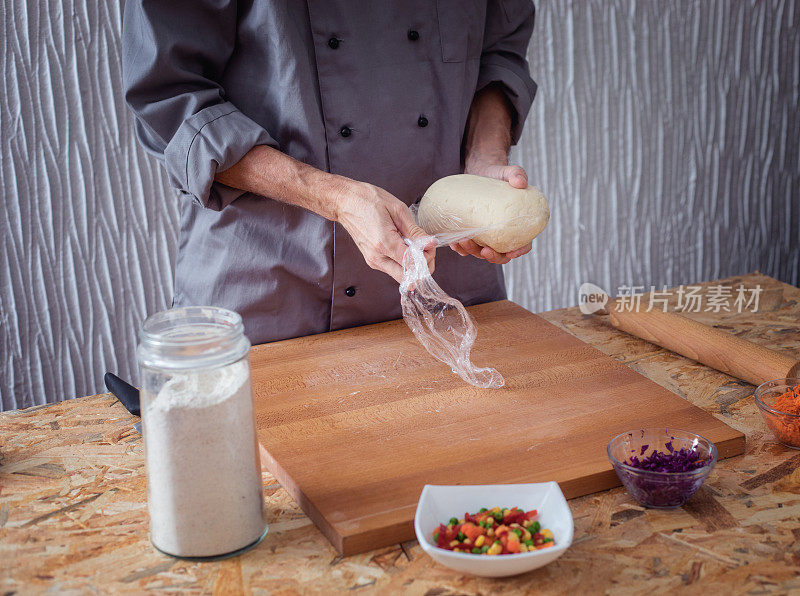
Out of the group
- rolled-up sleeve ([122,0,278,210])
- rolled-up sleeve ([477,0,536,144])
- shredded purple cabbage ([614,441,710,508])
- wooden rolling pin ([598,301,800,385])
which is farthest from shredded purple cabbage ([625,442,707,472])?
rolled-up sleeve ([477,0,536,144])

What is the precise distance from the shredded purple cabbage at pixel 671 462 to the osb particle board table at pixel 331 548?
5 centimetres

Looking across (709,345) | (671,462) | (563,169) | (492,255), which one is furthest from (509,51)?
(563,169)

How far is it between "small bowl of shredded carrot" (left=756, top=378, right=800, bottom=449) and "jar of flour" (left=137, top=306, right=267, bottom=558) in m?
0.74

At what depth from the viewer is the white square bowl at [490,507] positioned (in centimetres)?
80

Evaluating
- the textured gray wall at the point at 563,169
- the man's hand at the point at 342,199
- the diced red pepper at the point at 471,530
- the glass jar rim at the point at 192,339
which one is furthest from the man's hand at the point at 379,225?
the textured gray wall at the point at 563,169

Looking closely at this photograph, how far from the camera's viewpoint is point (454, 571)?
865 millimetres

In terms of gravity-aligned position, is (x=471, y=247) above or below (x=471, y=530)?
above

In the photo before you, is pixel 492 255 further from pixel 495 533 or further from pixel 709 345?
pixel 495 533

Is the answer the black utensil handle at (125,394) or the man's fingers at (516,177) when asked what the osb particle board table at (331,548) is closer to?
the black utensil handle at (125,394)

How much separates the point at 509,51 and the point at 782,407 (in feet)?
3.32

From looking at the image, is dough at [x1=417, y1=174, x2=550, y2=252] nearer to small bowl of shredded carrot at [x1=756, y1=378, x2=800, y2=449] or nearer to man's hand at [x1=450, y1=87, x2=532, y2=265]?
man's hand at [x1=450, y1=87, x2=532, y2=265]

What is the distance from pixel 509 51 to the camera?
1756 mm

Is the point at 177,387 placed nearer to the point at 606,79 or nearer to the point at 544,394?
the point at 544,394

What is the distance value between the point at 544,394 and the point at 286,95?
0.73 meters
